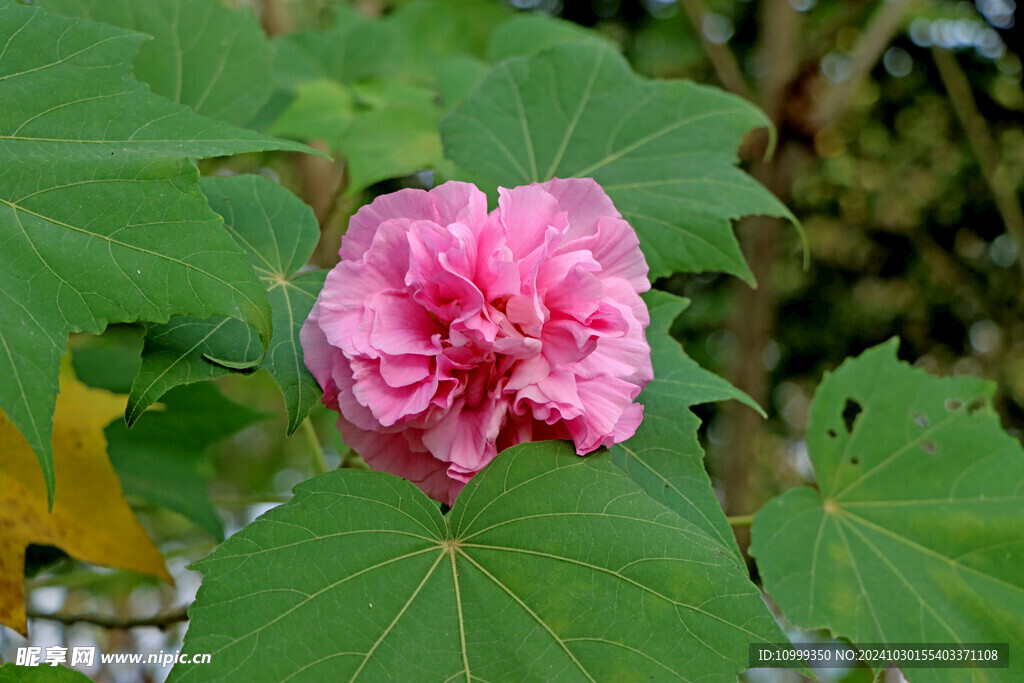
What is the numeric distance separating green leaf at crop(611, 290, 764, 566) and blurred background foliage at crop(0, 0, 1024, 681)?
0.71 metres

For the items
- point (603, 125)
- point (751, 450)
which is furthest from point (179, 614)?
point (751, 450)

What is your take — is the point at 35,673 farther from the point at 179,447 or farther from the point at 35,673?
the point at 179,447

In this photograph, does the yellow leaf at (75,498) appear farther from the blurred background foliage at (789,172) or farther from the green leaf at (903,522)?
the green leaf at (903,522)

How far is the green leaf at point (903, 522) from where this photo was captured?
35.1 inches

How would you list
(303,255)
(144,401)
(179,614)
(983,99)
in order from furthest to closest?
(983,99)
(179,614)
(303,255)
(144,401)

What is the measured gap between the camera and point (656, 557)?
65 cm

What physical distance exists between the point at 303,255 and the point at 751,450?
2.11m

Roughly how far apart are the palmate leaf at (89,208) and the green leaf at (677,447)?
0.37 meters

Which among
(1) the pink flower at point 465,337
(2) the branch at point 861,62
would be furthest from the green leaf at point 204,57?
(2) the branch at point 861,62

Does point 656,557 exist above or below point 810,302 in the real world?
above

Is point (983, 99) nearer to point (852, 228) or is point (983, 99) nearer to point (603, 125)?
point (852, 228)

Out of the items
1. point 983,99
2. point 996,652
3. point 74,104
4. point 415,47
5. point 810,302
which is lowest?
point 810,302

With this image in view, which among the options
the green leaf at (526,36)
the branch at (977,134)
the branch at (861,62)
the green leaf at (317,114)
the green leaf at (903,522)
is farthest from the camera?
the branch at (977,134)

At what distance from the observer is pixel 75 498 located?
95 centimetres
